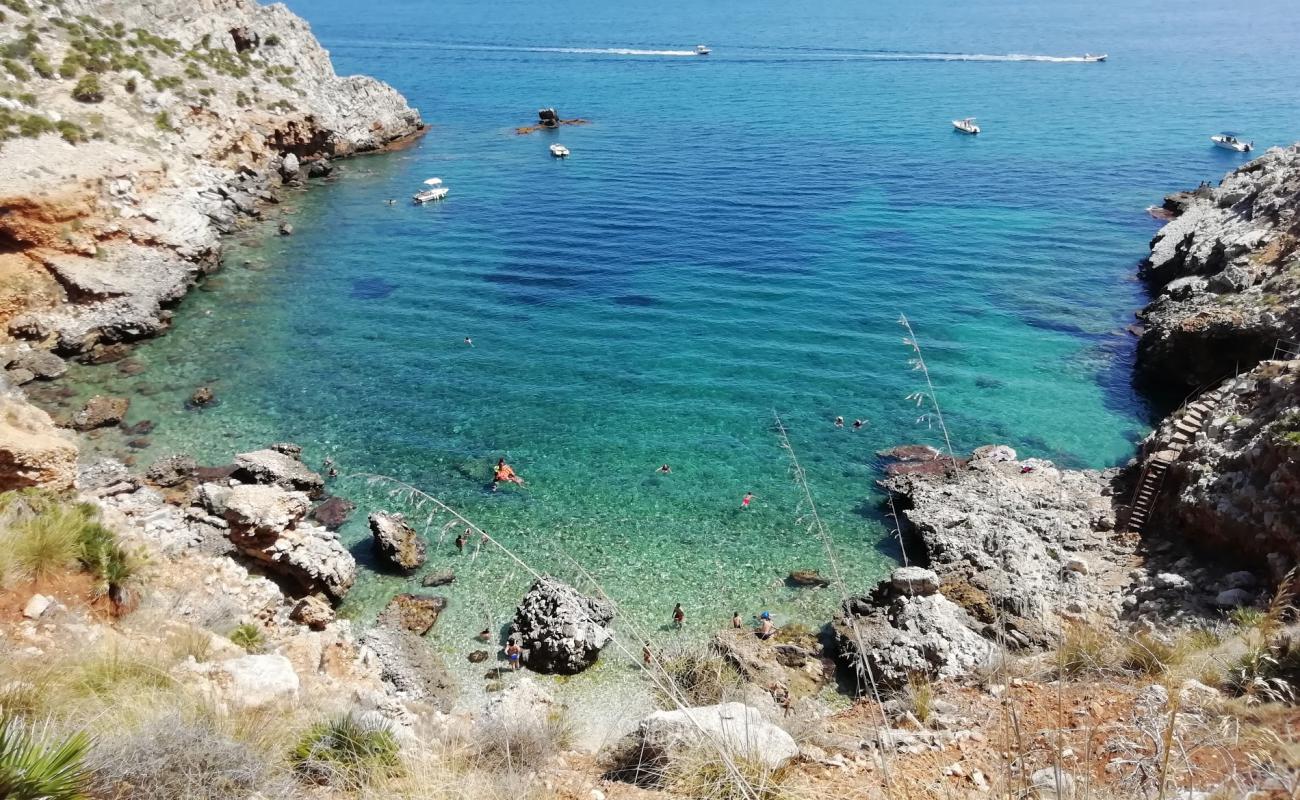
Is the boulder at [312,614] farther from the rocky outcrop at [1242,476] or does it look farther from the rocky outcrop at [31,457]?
the rocky outcrop at [1242,476]

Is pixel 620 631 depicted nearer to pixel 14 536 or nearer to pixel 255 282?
pixel 14 536

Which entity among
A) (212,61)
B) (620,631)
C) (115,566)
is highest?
(212,61)

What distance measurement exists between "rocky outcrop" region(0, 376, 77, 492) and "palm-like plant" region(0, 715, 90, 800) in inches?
526

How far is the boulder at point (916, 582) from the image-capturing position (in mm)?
18422

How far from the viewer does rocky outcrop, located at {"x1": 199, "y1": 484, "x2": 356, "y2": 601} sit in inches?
762

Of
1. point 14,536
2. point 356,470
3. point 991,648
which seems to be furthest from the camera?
point 356,470

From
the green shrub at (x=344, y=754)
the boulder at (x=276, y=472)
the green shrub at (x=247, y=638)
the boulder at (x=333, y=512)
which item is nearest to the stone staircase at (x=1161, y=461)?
the green shrub at (x=344, y=754)

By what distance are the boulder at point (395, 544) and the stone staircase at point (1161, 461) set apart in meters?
19.4

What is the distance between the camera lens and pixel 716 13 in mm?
153750

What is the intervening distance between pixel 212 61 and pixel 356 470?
38.8 meters

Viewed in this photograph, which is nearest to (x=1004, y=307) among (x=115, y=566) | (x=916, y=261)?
(x=916, y=261)

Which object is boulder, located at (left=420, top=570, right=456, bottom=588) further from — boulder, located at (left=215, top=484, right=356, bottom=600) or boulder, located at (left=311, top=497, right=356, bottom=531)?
boulder, located at (left=311, top=497, right=356, bottom=531)

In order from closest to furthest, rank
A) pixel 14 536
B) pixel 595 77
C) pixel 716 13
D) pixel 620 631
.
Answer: pixel 14 536 < pixel 620 631 < pixel 595 77 < pixel 716 13

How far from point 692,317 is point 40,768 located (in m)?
30.8
